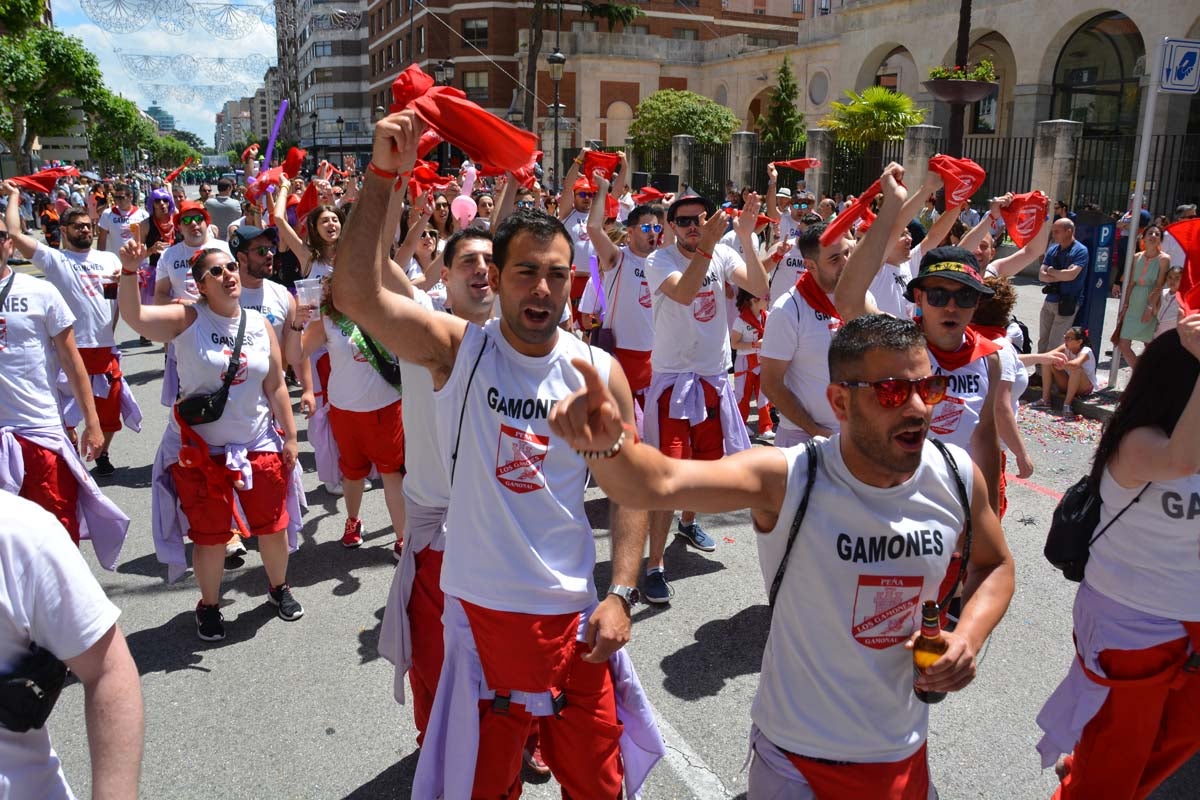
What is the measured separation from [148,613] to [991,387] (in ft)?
15.2

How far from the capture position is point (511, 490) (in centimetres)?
267

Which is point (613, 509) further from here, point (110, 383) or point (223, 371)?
point (110, 383)

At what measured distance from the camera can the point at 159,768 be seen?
3.61 m

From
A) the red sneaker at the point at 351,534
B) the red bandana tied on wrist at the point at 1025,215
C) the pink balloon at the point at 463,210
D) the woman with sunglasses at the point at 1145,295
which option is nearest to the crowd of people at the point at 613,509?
the red sneaker at the point at 351,534

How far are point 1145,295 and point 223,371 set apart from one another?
1014cm

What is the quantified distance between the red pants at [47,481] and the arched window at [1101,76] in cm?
3229

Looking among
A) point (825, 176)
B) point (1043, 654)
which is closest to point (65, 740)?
point (1043, 654)

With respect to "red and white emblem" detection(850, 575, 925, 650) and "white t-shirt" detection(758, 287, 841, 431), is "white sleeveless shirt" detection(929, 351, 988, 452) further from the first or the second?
"red and white emblem" detection(850, 575, 925, 650)

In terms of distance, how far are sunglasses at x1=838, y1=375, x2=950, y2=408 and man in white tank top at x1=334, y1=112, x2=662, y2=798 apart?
28.4 inches

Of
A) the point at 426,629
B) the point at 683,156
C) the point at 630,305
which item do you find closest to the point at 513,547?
the point at 426,629

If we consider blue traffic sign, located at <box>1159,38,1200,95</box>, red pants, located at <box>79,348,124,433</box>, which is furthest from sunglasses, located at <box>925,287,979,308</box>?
blue traffic sign, located at <box>1159,38,1200,95</box>

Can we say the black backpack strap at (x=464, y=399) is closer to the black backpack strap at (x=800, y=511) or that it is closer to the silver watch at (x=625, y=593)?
the silver watch at (x=625, y=593)

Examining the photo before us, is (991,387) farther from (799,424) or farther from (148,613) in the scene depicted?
(148,613)

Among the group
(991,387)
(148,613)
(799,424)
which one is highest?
(991,387)
